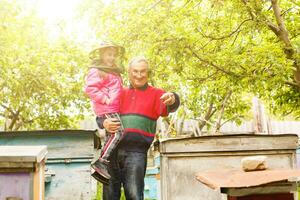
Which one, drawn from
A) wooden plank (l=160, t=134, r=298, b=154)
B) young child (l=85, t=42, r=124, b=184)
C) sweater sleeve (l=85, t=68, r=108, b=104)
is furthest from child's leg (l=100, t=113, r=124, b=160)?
wooden plank (l=160, t=134, r=298, b=154)

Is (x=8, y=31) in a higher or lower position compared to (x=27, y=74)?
higher

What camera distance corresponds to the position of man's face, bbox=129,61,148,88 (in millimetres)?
5930

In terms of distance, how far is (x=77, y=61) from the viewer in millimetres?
12523

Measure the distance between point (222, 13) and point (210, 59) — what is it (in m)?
1.90

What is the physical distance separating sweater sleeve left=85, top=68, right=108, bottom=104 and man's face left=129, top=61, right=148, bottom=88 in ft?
1.21

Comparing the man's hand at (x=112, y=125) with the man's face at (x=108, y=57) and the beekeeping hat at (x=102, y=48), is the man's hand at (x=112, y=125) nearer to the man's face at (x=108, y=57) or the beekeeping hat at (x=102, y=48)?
the man's face at (x=108, y=57)

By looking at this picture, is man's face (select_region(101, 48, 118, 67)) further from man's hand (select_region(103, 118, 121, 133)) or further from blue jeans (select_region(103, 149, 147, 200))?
blue jeans (select_region(103, 149, 147, 200))

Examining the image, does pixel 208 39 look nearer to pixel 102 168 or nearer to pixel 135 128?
pixel 135 128

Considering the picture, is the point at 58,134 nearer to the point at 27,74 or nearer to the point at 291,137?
the point at 291,137

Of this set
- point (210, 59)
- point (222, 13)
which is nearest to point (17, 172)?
point (210, 59)

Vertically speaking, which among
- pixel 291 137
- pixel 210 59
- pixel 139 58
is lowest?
pixel 291 137

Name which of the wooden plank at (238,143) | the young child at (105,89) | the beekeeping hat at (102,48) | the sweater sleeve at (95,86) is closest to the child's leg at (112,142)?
the young child at (105,89)

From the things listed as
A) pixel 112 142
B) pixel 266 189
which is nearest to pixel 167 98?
pixel 112 142

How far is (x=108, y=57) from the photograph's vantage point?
6109mm
